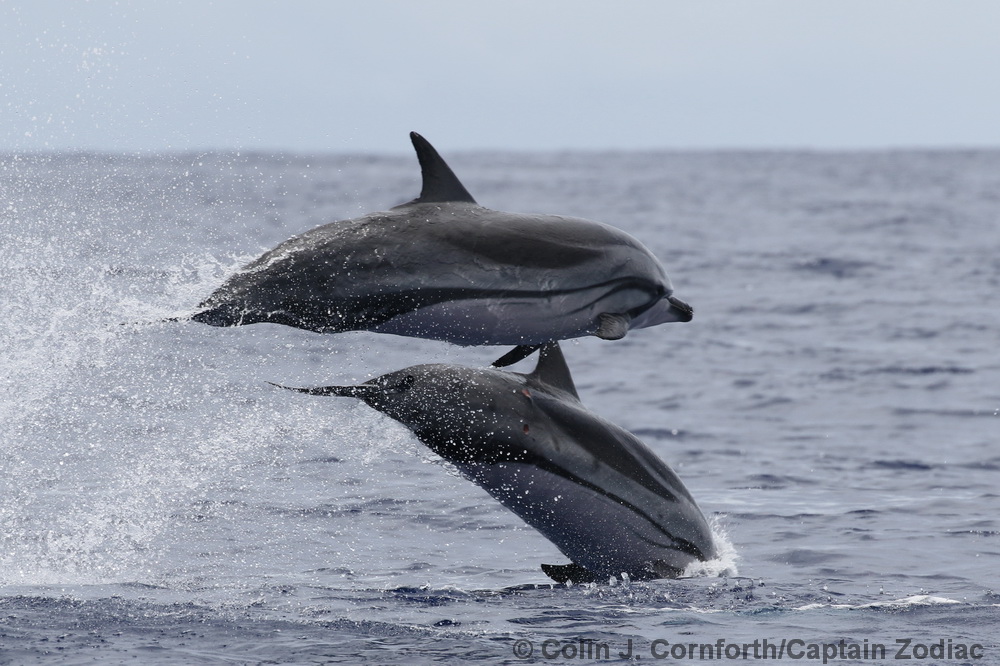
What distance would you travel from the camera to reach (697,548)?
929cm

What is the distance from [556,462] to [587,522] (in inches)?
25.0

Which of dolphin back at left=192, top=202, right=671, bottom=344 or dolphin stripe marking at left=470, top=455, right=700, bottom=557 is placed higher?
dolphin back at left=192, top=202, right=671, bottom=344

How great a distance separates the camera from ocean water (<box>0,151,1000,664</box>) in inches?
301

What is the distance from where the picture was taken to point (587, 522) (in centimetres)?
881

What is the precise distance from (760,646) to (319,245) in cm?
339

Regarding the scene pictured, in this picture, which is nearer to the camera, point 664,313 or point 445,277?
point 445,277

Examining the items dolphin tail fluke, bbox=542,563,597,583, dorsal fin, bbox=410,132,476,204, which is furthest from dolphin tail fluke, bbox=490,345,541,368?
dolphin tail fluke, bbox=542,563,597,583

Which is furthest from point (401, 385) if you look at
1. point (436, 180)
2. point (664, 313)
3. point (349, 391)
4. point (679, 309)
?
point (679, 309)

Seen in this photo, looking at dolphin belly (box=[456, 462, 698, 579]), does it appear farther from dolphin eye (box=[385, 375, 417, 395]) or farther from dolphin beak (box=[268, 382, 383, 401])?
dolphin beak (box=[268, 382, 383, 401])

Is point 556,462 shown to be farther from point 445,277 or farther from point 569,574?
point 445,277

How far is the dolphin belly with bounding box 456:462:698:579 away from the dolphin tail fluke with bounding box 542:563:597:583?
0.10 ft

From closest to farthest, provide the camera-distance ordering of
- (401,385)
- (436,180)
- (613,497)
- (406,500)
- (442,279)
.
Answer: (442,279) → (436,180) → (401,385) → (613,497) → (406,500)

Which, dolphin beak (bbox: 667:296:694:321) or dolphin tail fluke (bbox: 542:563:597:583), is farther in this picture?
dolphin tail fluke (bbox: 542:563:597:583)

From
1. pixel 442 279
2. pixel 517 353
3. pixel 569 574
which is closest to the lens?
pixel 442 279
